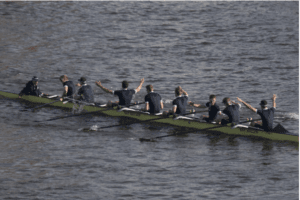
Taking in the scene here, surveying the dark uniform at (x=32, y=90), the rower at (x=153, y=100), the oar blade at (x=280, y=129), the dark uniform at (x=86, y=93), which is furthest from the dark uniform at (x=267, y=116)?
the dark uniform at (x=32, y=90)

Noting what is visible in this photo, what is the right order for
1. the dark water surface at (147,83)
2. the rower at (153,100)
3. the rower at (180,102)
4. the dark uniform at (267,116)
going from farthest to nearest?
the rower at (153,100) → the rower at (180,102) → the dark uniform at (267,116) → the dark water surface at (147,83)

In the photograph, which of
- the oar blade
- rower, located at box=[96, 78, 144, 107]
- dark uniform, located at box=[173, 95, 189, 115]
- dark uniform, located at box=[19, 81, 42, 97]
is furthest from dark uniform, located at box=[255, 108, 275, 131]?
dark uniform, located at box=[19, 81, 42, 97]

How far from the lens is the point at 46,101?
1215 inches

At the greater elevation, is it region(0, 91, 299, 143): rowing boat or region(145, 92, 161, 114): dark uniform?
region(145, 92, 161, 114): dark uniform

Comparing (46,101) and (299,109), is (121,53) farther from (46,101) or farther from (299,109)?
(299,109)

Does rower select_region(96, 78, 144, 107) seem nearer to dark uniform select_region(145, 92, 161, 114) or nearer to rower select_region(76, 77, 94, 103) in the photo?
dark uniform select_region(145, 92, 161, 114)

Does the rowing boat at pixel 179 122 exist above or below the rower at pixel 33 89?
below

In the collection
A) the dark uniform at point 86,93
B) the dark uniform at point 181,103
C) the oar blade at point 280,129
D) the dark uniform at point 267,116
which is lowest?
the oar blade at point 280,129

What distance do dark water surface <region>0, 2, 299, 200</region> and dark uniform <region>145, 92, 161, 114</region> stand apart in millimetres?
1099

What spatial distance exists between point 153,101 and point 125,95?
195 cm

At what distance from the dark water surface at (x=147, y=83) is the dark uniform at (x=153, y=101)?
1.10 m

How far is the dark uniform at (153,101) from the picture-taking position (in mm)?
26531

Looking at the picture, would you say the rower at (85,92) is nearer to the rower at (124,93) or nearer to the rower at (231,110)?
the rower at (124,93)

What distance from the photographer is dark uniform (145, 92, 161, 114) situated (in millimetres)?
26531
